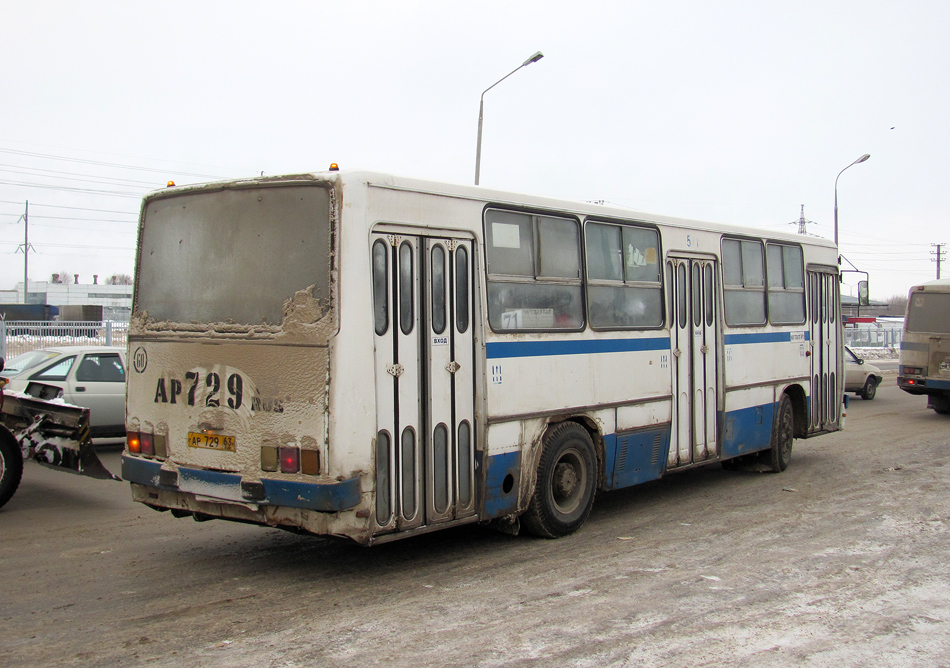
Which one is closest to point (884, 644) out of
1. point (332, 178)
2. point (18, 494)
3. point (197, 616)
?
point (197, 616)

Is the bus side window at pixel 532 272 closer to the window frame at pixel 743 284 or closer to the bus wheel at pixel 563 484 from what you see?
the bus wheel at pixel 563 484

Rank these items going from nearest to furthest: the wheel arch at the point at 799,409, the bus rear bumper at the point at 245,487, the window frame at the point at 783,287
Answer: the bus rear bumper at the point at 245,487
the window frame at the point at 783,287
the wheel arch at the point at 799,409

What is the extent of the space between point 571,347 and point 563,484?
1238 mm

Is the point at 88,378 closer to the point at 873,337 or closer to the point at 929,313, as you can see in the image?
the point at 929,313

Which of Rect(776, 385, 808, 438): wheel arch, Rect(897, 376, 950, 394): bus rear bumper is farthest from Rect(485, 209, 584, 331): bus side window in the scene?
Rect(897, 376, 950, 394): bus rear bumper

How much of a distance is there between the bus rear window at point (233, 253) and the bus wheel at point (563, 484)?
2.72m

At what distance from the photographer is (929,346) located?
1936cm

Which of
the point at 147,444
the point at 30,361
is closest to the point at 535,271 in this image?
the point at 147,444

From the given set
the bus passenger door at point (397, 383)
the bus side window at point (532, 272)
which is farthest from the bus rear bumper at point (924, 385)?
the bus passenger door at point (397, 383)

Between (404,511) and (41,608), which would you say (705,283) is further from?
(41,608)

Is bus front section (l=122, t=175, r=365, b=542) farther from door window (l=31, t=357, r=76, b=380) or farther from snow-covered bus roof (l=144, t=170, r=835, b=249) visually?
door window (l=31, t=357, r=76, b=380)

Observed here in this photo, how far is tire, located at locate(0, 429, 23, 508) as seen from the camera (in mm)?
8602

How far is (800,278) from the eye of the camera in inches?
479

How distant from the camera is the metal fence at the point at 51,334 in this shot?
830 inches
